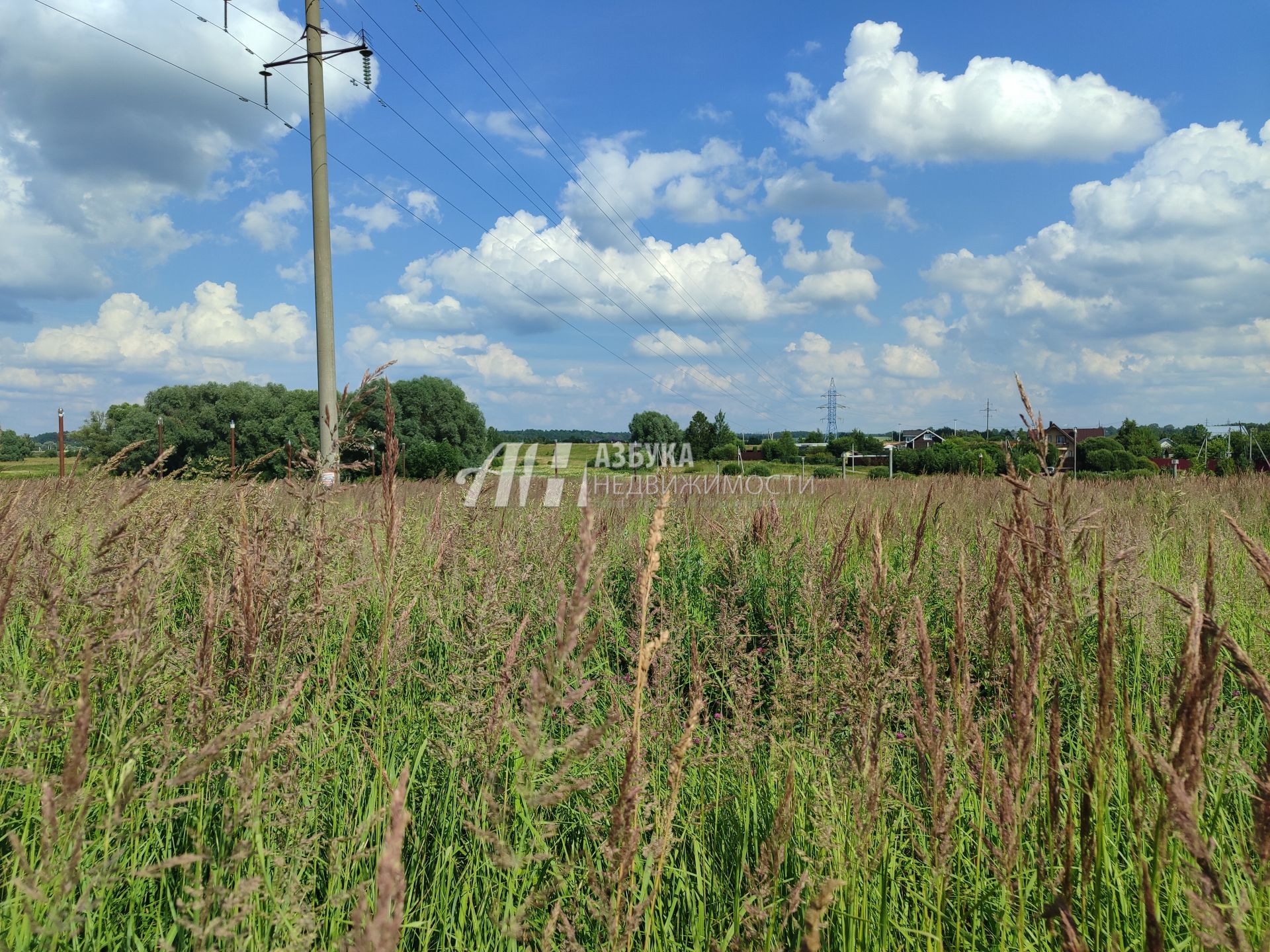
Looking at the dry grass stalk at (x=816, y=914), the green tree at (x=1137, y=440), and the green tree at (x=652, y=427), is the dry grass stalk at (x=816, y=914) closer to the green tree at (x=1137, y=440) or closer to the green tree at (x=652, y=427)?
the green tree at (x=1137, y=440)

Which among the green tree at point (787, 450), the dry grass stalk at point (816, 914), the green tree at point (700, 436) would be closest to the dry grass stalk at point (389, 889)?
the dry grass stalk at point (816, 914)

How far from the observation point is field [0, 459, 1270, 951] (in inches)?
39.5

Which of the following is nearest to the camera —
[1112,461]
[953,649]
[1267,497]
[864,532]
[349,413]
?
[953,649]

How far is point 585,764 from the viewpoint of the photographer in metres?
1.92

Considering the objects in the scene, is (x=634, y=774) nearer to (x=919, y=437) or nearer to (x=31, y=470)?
(x=31, y=470)

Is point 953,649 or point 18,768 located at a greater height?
point 953,649

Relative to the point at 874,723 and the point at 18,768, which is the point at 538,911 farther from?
the point at 18,768

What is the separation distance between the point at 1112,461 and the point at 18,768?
37281mm

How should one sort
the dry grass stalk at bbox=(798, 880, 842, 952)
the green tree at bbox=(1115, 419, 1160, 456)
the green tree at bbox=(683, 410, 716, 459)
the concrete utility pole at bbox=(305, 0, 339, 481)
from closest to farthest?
the dry grass stalk at bbox=(798, 880, 842, 952), the concrete utility pole at bbox=(305, 0, 339, 481), the green tree at bbox=(1115, 419, 1160, 456), the green tree at bbox=(683, 410, 716, 459)

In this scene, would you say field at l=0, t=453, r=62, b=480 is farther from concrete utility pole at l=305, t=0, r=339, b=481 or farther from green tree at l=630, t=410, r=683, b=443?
green tree at l=630, t=410, r=683, b=443

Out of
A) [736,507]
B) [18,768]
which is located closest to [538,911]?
[18,768]

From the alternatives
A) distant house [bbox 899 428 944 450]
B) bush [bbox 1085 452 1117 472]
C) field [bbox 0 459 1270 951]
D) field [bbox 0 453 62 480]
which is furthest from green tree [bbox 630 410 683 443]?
field [bbox 0 459 1270 951]

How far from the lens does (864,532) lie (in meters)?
4.35

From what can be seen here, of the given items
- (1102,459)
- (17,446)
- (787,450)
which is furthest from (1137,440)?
(17,446)
